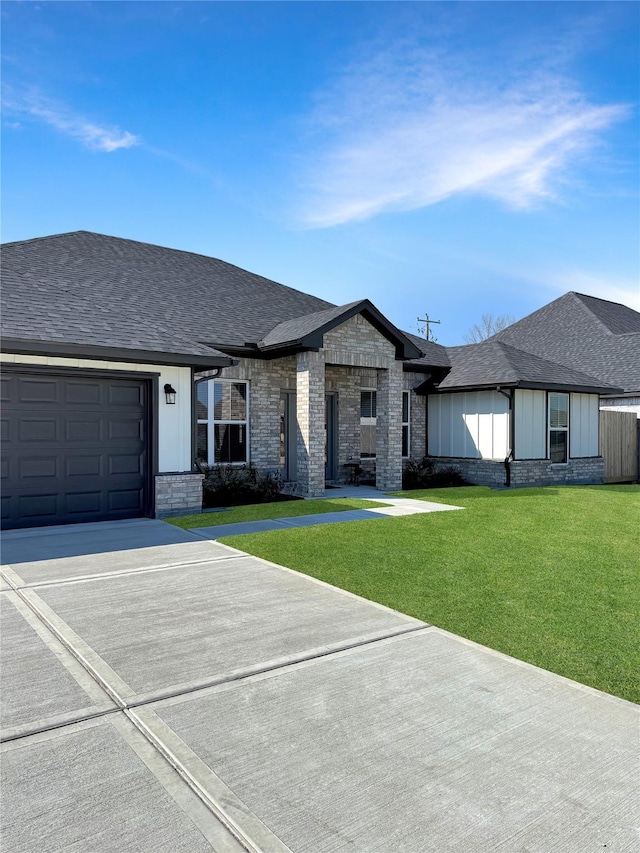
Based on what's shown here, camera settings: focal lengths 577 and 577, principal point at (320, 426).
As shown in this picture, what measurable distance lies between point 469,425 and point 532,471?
2143 millimetres

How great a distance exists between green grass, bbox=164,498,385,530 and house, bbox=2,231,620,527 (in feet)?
2.05

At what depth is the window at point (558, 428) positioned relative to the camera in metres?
16.7

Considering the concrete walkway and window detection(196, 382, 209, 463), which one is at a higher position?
window detection(196, 382, 209, 463)

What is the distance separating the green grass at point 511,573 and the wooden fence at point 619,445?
25.4ft

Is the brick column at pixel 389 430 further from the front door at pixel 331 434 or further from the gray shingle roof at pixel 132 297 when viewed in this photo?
the gray shingle roof at pixel 132 297

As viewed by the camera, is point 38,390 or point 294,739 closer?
point 294,739

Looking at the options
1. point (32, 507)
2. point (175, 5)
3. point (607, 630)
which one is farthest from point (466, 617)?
point (175, 5)

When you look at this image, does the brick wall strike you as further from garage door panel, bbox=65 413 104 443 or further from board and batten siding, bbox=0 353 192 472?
garage door panel, bbox=65 413 104 443

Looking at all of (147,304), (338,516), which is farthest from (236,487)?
(147,304)

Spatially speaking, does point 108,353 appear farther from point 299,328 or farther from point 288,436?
point 288,436

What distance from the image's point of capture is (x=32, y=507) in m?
9.58

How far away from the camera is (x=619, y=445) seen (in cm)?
1920

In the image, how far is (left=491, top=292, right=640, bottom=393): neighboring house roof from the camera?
21.4 m

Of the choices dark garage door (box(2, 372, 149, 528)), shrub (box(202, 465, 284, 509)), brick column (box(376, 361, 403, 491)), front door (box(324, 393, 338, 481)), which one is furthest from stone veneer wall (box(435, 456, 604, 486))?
dark garage door (box(2, 372, 149, 528))
